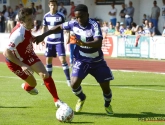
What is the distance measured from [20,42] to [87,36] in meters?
1.39

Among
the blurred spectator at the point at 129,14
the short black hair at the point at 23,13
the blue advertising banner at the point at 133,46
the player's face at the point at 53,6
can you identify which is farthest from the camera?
the blurred spectator at the point at 129,14

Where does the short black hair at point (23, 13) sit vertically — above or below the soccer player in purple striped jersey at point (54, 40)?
above

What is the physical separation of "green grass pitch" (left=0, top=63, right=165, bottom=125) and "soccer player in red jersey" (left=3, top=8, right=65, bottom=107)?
736 mm

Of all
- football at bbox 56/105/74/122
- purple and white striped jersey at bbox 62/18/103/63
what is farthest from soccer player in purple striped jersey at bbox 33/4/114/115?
football at bbox 56/105/74/122

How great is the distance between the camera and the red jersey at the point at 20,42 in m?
9.85

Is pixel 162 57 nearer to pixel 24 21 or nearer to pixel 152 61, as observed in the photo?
pixel 152 61

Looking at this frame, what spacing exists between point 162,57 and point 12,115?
1608 cm

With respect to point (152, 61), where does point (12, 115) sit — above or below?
above

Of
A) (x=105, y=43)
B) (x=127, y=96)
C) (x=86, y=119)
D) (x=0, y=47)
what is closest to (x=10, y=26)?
(x=0, y=47)

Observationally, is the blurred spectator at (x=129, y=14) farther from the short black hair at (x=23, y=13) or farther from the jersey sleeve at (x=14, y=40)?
the jersey sleeve at (x=14, y=40)

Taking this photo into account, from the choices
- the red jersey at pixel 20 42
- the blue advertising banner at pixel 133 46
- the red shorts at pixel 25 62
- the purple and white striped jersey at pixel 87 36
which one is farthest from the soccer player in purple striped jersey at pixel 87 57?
the blue advertising banner at pixel 133 46

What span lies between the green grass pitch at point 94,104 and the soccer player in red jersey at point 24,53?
74 cm

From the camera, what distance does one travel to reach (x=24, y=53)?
33.6ft

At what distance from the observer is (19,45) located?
10.1 m
